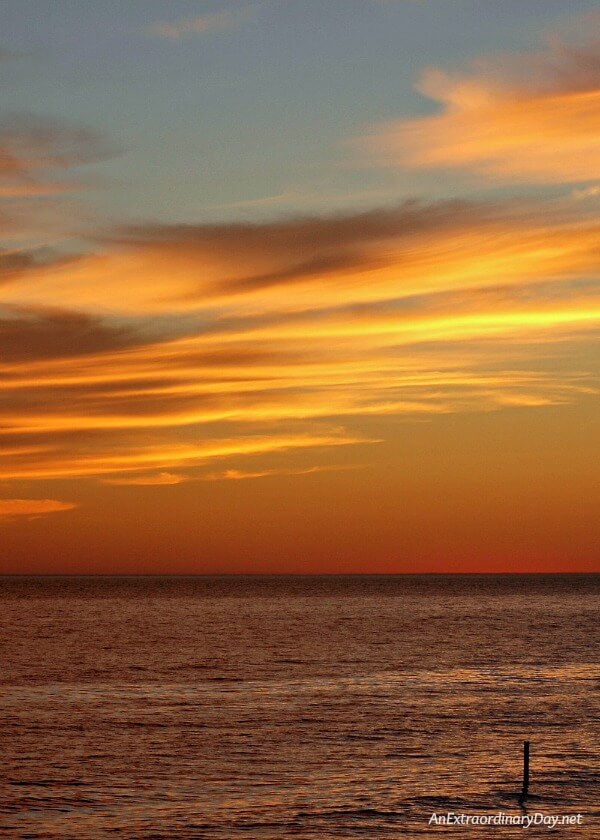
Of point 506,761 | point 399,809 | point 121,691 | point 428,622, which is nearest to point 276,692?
point 121,691

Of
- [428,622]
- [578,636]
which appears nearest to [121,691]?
[578,636]

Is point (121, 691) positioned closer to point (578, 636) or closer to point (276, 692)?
point (276, 692)

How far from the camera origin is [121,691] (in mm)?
89125

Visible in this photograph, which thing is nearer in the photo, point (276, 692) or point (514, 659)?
point (276, 692)

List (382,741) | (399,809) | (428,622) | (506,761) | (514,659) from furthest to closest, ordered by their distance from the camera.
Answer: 1. (428,622)
2. (514,659)
3. (382,741)
4. (506,761)
5. (399,809)

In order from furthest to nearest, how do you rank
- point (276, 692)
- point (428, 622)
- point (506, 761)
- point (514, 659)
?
point (428, 622), point (514, 659), point (276, 692), point (506, 761)

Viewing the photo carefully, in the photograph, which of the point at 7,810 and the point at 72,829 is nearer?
the point at 72,829

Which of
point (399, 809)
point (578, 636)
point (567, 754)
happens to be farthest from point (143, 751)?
point (578, 636)

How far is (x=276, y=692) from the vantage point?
Answer: 86.5 metres

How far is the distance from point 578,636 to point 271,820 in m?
115

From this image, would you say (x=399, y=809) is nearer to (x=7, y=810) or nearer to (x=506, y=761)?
(x=506, y=761)

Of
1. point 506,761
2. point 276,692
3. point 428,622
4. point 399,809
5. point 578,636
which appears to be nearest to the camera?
point 399,809

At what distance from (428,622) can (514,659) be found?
7229 centimetres

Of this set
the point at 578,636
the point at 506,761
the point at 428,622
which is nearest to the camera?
the point at 506,761
